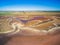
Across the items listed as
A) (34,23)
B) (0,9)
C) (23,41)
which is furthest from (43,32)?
(0,9)

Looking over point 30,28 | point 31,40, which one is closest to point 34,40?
point 31,40

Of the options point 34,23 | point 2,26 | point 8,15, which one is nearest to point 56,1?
point 34,23

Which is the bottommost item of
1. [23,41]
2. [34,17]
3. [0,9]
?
[23,41]

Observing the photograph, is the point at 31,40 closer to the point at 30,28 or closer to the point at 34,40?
the point at 34,40

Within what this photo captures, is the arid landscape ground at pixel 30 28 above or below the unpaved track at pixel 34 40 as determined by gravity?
above

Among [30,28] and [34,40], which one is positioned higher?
[30,28]

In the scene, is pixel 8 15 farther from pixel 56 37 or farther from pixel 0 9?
pixel 56 37

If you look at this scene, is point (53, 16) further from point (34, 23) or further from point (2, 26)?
point (2, 26)

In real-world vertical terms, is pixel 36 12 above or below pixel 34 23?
above
